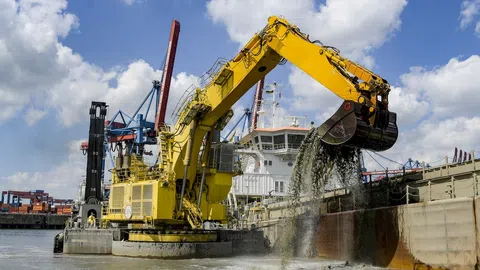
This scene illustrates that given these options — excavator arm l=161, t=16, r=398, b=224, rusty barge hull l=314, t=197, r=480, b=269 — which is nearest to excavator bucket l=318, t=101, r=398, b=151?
excavator arm l=161, t=16, r=398, b=224

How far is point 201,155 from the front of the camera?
2456 cm

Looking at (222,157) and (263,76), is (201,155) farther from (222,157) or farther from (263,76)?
(263,76)

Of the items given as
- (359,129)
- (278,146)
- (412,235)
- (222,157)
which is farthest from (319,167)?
(278,146)

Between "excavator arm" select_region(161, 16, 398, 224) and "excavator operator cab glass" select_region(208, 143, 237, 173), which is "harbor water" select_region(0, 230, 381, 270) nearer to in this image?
"excavator arm" select_region(161, 16, 398, 224)

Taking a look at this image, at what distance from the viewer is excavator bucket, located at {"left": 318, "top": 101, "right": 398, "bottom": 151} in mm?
14461

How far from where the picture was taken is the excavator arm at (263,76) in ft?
48.4

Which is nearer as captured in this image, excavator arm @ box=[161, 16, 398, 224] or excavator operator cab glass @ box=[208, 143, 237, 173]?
excavator arm @ box=[161, 16, 398, 224]

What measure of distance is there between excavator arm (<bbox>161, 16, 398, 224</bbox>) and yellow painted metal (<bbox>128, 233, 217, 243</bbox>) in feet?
5.97

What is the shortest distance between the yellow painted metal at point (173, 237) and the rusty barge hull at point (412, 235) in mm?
5851

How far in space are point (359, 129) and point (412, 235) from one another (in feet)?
14.2

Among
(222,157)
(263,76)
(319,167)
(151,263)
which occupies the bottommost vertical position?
(151,263)

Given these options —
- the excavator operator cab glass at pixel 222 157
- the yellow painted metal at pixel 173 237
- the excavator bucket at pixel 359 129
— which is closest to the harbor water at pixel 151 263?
the yellow painted metal at pixel 173 237

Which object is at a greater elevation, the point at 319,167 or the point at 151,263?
the point at 319,167

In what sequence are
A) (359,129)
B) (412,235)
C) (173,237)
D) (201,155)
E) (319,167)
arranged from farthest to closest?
1. (201,155)
2. (173,237)
3. (319,167)
4. (412,235)
5. (359,129)
